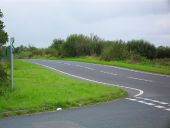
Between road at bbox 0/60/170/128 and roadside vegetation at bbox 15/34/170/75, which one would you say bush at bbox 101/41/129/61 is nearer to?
roadside vegetation at bbox 15/34/170/75

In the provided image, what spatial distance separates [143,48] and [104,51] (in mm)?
8238

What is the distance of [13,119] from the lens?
46.3 feet

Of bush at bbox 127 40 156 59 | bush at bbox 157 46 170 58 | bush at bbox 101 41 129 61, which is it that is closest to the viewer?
bush at bbox 101 41 129 61

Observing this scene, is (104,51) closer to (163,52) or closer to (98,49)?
(163,52)

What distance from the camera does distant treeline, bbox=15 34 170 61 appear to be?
60094 mm

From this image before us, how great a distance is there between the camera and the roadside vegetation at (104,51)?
55325mm

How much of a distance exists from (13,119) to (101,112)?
3.01 meters

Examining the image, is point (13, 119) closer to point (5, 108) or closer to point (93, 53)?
point (5, 108)

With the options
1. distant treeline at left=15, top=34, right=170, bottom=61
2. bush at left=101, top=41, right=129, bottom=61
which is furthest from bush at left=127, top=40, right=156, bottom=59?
bush at left=101, top=41, right=129, bottom=61

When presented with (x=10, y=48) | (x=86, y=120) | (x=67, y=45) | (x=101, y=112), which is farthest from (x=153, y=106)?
(x=67, y=45)

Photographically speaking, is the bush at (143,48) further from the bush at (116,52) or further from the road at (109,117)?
the road at (109,117)

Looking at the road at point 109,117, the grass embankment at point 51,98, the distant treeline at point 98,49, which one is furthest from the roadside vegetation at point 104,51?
the road at point 109,117

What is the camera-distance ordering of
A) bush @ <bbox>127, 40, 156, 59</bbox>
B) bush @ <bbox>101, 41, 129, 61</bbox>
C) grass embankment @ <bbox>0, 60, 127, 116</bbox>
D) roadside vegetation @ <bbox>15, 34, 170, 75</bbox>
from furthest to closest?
1. bush @ <bbox>127, 40, 156, 59</bbox>
2. bush @ <bbox>101, 41, 129, 61</bbox>
3. roadside vegetation @ <bbox>15, 34, 170, 75</bbox>
4. grass embankment @ <bbox>0, 60, 127, 116</bbox>

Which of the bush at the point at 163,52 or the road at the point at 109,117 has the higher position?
the bush at the point at 163,52
